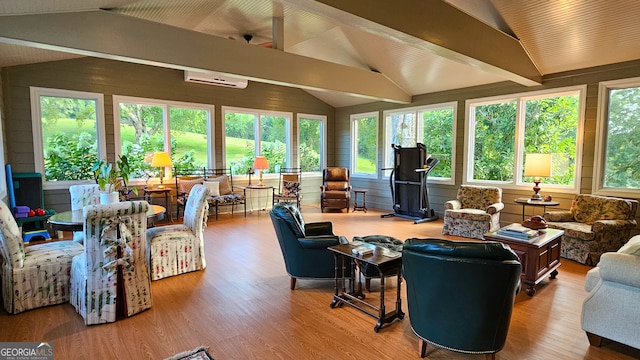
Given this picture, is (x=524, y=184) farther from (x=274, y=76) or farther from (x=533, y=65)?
(x=274, y=76)

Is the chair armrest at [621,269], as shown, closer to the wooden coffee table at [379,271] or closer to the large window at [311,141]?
the wooden coffee table at [379,271]

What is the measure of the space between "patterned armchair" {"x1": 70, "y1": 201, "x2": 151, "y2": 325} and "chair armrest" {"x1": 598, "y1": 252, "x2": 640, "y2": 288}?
354 cm

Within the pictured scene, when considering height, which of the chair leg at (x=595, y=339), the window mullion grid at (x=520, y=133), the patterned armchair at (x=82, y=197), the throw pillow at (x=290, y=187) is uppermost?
the window mullion grid at (x=520, y=133)

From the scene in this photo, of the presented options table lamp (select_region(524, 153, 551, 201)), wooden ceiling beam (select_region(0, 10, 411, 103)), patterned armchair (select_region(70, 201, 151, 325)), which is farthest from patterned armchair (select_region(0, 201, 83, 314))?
table lamp (select_region(524, 153, 551, 201))

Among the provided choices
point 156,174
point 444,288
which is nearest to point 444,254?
point 444,288

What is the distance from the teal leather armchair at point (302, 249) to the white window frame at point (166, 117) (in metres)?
4.48

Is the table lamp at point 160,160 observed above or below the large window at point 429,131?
below

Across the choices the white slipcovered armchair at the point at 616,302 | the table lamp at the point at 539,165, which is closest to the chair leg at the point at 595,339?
the white slipcovered armchair at the point at 616,302

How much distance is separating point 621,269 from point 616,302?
Result: 0.25 m

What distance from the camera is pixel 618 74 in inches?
191

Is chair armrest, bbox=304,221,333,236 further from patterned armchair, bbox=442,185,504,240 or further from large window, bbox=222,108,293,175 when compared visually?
large window, bbox=222,108,293,175

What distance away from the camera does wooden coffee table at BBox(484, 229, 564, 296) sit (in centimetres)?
333

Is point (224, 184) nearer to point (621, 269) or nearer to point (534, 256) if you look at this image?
point (534, 256)

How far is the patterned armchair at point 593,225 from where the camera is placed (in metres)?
4.17
